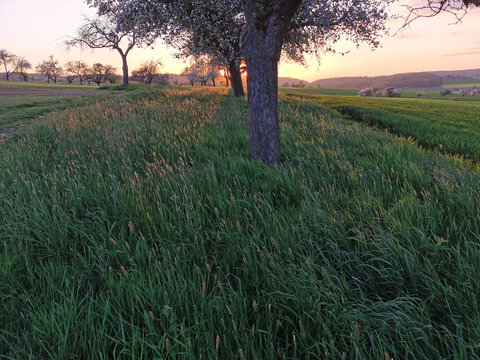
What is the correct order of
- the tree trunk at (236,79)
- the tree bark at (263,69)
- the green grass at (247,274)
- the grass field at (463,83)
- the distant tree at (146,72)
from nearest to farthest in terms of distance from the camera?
the green grass at (247,274)
the tree bark at (263,69)
the tree trunk at (236,79)
the distant tree at (146,72)
the grass field at (463,83)

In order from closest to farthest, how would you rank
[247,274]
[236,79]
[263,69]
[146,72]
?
1. [247,274]
2. [263,69]
3. [236,79]
4. [146,72]

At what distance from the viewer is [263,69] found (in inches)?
190

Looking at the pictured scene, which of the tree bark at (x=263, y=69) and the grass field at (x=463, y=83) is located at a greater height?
the grass field at (x=463, y=83)

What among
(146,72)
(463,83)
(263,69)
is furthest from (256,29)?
(463,83)

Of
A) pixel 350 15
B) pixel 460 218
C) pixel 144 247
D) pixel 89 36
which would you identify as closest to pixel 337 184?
pixel 460 218

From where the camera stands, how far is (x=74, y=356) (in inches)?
54.0

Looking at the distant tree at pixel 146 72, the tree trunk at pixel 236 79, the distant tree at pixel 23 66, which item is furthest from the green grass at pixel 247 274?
the distant tree at pixel 23 66

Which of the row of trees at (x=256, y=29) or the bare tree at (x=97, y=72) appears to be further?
the bare tree at (x=97, y=72)

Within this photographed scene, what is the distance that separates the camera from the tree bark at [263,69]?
15.0 ft

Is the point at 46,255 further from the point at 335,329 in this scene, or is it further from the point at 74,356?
the point at 335,329

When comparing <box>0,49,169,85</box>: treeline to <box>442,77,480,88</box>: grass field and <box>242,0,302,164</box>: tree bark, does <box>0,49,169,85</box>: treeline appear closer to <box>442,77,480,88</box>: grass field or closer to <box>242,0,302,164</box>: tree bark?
<box>242,0,302,164</box>: tree bark

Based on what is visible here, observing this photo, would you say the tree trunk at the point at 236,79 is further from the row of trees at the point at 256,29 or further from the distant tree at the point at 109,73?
the distant tree at the point at 109,73

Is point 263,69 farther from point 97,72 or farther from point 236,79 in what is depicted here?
point 97,72

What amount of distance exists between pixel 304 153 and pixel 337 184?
159 centimetres
